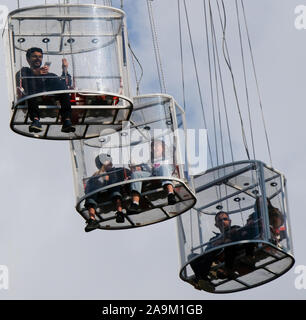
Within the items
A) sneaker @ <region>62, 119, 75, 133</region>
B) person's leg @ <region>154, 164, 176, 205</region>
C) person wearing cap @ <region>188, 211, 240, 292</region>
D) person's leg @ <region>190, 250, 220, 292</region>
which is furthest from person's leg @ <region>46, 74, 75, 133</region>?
person's leg @ <region>190, 250, 220, 292</region>

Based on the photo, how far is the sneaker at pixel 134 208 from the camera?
42759 mm

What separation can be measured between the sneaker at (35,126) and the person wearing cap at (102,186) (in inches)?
58.8

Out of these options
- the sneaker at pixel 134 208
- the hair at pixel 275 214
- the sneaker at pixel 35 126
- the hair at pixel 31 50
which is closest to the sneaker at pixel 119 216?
the sneaker at pixel 134 208

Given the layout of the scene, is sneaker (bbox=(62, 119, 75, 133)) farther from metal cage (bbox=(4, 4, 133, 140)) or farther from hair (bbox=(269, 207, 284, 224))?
hair (bbox=(269, 207, 284, 224))

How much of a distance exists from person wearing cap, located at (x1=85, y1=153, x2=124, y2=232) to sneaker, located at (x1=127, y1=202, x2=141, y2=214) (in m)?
0.20

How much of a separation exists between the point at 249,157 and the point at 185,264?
8.39 feet

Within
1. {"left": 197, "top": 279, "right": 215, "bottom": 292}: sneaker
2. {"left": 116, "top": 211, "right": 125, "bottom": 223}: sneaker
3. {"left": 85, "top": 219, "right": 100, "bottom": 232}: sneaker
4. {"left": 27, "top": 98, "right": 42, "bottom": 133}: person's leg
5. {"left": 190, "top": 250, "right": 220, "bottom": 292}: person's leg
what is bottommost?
{"left": 197, "top": 279, "right": 215, "bottom": 292}: sneaker

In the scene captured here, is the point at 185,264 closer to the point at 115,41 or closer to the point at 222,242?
the point at 222,242

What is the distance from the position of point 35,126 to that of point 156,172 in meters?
2.53

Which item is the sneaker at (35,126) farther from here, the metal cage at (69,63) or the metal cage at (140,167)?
the metal cage at (140,167)

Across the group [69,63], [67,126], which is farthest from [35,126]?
[69,63]

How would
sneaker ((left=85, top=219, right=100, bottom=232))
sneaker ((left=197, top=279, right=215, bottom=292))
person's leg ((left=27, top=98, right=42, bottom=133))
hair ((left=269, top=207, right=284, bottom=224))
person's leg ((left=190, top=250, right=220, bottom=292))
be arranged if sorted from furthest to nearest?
1. sneaker ((left=197, top=279, right=215, bottom=292))
2. hair ((left=269, top=207, right=284, bottom=224))
3. person's leg ((left=190, top=250, right=220, bottom=292))
4. sneaker ((left=85, top=219, right=100, bottom=232))
5. person's leg ((left=27, top=98, right=42, bottom=133))

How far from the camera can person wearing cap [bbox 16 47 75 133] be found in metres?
42.1

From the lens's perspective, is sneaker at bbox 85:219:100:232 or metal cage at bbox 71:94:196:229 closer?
metal cage at bbox 71:94:196:229
